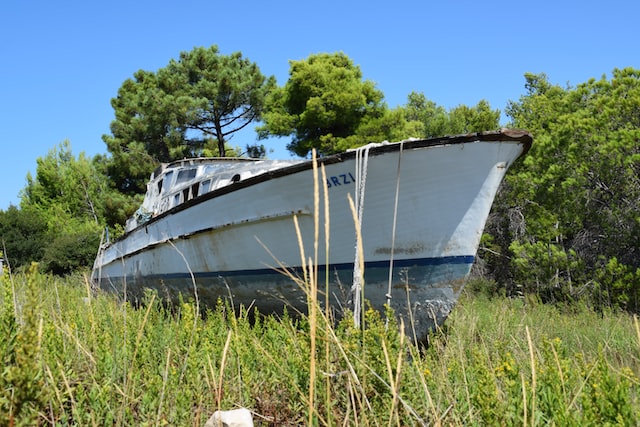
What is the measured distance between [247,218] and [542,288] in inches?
287

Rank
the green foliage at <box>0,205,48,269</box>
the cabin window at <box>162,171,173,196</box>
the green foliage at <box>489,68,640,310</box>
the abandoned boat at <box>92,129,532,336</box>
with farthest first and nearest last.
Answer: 1. the green foliage at <box>0,205,48,269</box>
2. the green foliage at <box>489,68,640,310</box>
3. the cabin window at <box>162,171,173,196</box>
4. the abandoned boat at <box>92,129,532,336</box>

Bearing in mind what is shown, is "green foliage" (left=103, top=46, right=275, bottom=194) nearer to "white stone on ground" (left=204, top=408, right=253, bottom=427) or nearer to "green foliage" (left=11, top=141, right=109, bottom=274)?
"green foliage" (left=11, top=141, right=109, bottom=274)

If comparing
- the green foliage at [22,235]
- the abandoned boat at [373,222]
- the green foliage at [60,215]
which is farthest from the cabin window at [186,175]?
the green foliage at [22,235]

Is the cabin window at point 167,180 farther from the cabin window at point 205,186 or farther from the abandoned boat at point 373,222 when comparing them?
the abandoned boat at point 373,222

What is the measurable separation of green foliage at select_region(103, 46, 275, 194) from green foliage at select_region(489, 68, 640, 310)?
53.0ft

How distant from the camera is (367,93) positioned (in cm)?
2058

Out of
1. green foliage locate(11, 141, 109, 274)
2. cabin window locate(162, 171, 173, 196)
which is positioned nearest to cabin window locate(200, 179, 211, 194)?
cabin window locate(162, 171, 173, 196)

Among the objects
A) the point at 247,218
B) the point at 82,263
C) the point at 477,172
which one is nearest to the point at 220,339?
the point at 247,218

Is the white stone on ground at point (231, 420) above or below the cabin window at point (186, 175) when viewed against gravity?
below

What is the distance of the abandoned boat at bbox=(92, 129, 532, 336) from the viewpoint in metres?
4.66

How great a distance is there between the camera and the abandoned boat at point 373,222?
15.3 ft

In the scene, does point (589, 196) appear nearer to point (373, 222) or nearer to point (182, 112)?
point (373, 222)

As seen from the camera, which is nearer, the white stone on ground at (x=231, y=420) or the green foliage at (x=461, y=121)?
the white stone on ground at (x=231, y=420)

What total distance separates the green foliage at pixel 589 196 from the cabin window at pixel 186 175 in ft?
21.9
